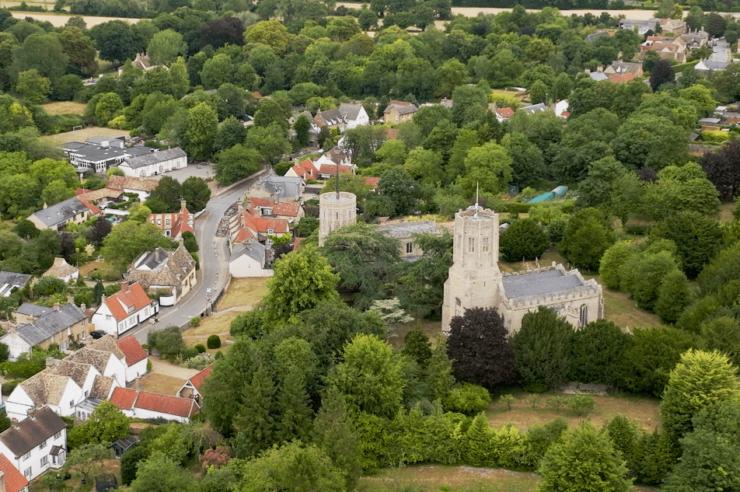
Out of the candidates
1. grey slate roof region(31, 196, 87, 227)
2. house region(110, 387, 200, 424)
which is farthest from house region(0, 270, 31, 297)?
house region(110, 387, 200, 424)

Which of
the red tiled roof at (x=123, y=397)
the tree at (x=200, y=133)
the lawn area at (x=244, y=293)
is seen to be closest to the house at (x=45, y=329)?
the red tiled roof at (x=123, y=397)

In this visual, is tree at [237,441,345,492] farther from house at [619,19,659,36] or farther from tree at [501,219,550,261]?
house at [619,19,659,36]

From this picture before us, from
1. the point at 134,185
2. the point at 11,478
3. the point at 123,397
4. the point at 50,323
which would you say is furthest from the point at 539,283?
the point at 134,185

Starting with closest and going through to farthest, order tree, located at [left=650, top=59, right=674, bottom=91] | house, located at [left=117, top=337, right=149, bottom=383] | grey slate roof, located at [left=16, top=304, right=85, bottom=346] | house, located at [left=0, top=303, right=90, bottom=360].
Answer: house, located at [left=117, top=337, right=149, bottom=383], house, located at [left=0, top=303, right=90, bottom=360], grey slate roof, located at [left=16, top=304, right=85, bottom=346], tree, located at [left=650, top=59, right=674, bottom=91]

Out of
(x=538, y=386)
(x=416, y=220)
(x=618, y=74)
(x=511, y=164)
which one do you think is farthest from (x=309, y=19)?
(x=538, y=386)

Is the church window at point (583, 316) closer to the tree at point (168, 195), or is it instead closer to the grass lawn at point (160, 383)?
the grass lawn at point (160, 383)

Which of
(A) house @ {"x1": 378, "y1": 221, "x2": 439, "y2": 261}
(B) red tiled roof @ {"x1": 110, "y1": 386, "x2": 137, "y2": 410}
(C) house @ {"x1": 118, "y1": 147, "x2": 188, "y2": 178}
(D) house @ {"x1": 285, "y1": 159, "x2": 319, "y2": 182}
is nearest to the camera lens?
(B) red tiled roof @ {"x1": 110, "y1": 386, "x2": 137, "y2": 410}

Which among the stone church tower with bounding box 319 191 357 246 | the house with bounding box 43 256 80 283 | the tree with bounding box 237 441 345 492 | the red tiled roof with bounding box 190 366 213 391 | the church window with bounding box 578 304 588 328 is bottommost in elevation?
the house with bounding box 43 256 80 283
